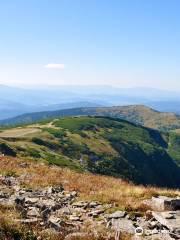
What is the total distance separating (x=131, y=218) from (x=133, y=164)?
611ft

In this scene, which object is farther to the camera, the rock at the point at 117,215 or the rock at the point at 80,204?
the rock at the point at 80,204

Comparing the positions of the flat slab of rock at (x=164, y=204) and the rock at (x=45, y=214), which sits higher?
the rock at (x=45, y=214)

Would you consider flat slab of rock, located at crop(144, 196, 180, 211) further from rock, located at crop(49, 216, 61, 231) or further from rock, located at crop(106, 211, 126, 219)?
rock, located at crop(49, 216, 61, 231)

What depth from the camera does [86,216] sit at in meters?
14.4

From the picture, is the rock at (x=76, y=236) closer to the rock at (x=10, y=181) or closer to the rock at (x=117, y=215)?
the rock at (x=117, y=215)

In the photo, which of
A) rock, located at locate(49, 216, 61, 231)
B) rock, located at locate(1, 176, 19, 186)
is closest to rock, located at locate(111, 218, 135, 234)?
rock, located at locate(49, 216, 61, 231)

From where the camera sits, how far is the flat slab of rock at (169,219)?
12.5m

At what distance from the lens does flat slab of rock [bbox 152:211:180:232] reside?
12.5m

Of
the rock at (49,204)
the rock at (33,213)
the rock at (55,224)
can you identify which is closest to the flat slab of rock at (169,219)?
the rock at (55,224)

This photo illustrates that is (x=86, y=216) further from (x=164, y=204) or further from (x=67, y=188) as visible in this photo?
(x=67, y=188)

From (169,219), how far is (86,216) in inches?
121

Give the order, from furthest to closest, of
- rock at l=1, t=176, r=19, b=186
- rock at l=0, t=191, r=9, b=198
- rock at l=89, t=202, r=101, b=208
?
rock at l=1, t=176, r=19, b=186 < rock at l=0, t=191, r=9, b=198 < rock at l=89, t=202, r=101, b=208

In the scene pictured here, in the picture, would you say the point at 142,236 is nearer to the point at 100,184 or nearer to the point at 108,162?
the point at 100,184

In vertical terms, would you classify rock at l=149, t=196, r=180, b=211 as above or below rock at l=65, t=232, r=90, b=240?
below
